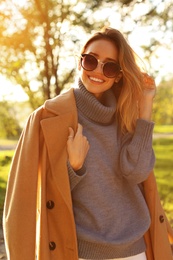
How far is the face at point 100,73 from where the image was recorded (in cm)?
283

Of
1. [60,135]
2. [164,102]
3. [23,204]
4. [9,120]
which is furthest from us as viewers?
[164,102]

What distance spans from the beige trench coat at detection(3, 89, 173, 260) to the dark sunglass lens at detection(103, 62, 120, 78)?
0.27 metres

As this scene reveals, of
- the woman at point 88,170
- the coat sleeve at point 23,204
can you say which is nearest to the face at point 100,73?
the woman at point 88,170

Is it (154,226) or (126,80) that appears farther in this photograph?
(154,226)

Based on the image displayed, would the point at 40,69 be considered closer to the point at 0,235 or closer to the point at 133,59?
the point at 0,235

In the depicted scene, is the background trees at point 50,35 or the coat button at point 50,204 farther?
the background trees at point 50,35

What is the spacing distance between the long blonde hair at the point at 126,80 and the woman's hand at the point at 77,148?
1.15 feet

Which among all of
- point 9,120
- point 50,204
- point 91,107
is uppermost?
point 91,107

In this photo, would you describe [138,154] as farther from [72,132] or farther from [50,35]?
[50,35]

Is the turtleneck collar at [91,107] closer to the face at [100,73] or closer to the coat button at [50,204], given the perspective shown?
the face at [100,73]

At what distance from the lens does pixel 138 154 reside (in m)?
2.86

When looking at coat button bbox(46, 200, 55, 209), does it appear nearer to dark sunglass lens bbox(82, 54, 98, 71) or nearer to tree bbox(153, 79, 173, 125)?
dark sunglass lens bbox(82, 54, 98, 71)

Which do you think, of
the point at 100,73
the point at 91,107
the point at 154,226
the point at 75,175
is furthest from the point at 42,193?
the point at 154,226

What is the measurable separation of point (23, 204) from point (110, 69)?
3.02ft
